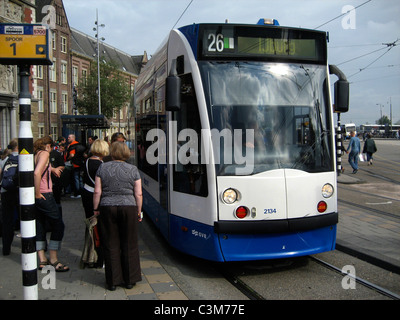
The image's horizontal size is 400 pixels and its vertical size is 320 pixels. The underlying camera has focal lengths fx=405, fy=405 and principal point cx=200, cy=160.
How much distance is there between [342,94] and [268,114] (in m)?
1.18

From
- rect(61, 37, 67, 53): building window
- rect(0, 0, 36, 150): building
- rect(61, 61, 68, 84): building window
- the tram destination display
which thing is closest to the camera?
the tram destination display

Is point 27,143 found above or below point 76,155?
above

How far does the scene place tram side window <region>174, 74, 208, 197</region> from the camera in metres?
4.78

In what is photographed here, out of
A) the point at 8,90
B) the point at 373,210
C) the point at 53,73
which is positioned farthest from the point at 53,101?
the point at 373,210

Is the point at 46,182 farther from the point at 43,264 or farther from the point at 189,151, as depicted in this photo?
the point at 189,151

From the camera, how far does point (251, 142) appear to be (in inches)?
186

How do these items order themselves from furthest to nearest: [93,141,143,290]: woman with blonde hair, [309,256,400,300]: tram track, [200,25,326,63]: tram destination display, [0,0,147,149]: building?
[0,0,147,149]: building → [200,25,326,63]: tram destination display → [93,141,143,290]: woman with blonde hair → [309,256,400,300]: tram track

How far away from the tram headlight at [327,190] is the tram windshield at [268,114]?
212 mm

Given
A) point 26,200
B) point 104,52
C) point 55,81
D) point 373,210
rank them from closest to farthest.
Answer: point 26,200 < point 373,210 < point 55,81 < point 104,52

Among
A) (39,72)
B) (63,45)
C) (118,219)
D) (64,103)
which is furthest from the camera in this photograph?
(63,45)

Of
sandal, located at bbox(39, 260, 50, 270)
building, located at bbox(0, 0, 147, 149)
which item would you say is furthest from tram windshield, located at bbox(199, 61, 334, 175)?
building, located at bbox(0, 0, 147, 149)

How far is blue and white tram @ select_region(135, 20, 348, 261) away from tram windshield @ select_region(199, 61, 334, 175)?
0.5 inches

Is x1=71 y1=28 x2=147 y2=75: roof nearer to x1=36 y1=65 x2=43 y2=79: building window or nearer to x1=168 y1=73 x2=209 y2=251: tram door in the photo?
x1=36 y1=65 x2=43 y2=79: building window

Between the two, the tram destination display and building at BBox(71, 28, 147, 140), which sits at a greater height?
building at BBox(71, 28, 147, 140)
